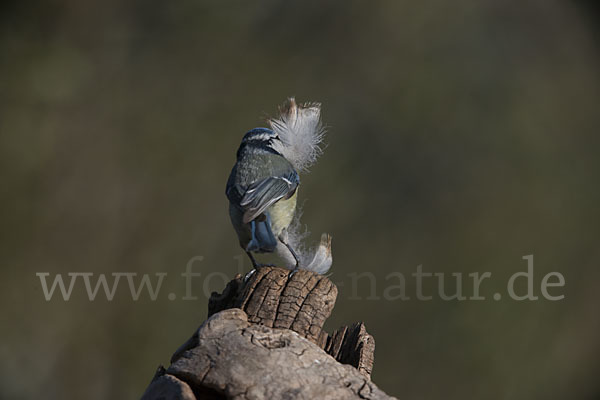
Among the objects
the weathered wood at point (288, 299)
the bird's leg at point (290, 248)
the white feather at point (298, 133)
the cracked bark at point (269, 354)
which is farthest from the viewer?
the white feather at point (298, 133)

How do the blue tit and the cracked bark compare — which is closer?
the cracked bark

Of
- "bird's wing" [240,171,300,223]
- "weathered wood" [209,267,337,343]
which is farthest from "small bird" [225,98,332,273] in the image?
"weathered wood" [209,267,337,343]

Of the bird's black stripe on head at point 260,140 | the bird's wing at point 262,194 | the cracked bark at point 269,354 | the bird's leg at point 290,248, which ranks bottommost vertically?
the cracked bark at point 269,354

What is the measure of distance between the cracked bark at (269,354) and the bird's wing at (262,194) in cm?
23

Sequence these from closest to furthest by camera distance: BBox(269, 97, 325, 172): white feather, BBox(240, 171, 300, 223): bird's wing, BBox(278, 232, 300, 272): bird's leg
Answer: BBox(240, 171, 300, 223): bird's wing < BBox(278, 232, 300, 272): bird's leg < BBox(269, 97, 325, 172): white feather

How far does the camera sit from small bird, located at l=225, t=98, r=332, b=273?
260cm

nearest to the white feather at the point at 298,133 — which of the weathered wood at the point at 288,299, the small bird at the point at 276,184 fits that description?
the small bird at the point at 276,184

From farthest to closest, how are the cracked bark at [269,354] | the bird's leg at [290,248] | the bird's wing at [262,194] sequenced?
the bird's leg at [290,248]
the bird's wing at [262,194]
the cracked bark at [269,354]

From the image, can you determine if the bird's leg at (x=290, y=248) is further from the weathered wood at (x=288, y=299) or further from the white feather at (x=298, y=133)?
the white feather at (x=298, y=133)

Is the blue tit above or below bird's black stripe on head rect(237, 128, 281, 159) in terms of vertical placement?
below

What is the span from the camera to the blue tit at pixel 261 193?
257 cm

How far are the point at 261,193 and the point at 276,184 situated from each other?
9cm

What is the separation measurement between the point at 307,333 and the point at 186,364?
1.51 feet

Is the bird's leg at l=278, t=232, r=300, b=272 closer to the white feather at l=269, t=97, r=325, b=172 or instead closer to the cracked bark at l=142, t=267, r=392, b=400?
the cracked bark at l=142, t=267, r=392, b=400
